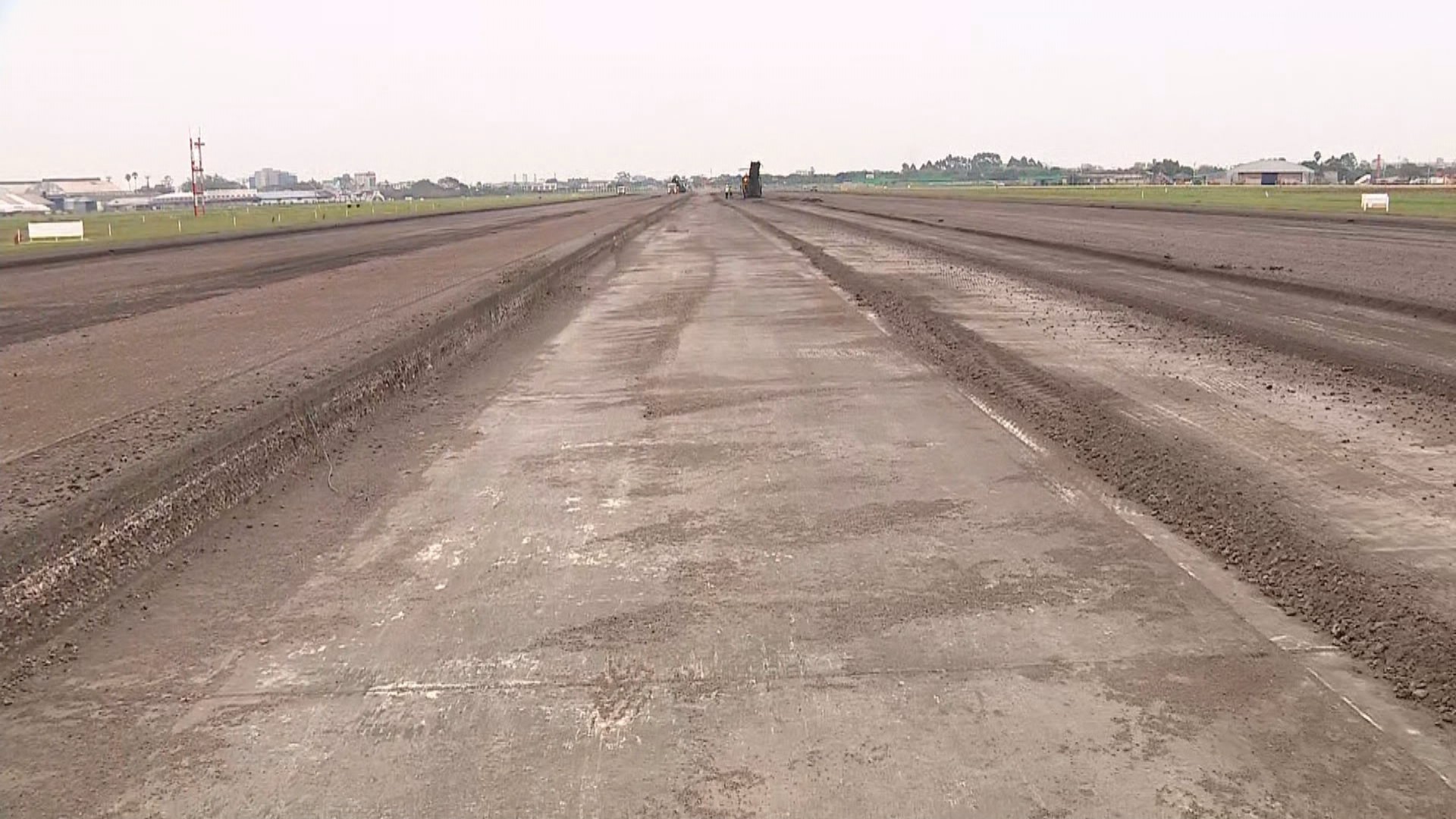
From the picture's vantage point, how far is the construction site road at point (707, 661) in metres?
3.33

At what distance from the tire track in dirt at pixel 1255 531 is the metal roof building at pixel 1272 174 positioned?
170745 millimetres

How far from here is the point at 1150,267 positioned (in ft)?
71.4

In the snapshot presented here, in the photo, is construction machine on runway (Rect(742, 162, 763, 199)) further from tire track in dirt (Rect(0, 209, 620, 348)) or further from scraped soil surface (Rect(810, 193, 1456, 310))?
tire track in dirt (Rect(0, 209, 620, 348))

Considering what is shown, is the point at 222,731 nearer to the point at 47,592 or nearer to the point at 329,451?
the point at 47,592

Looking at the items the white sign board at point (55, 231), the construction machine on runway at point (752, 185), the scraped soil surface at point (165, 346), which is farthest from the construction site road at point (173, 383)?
the construction machine on runway at point (752, 185)

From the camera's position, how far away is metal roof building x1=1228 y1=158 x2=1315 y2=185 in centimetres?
16562

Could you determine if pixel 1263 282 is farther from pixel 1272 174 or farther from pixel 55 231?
pixel 1272 174

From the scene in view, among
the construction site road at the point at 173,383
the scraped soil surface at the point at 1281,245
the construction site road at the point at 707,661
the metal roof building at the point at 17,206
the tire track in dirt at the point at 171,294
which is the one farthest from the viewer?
the metal roof building at the point at 17,206

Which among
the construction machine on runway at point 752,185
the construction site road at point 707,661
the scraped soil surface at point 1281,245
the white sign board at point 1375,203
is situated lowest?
the construction site road at point 707,661

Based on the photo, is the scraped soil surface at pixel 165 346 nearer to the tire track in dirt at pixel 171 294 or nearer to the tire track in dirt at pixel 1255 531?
the tire track in dirt at pixel 171 294

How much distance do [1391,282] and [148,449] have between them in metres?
18.2

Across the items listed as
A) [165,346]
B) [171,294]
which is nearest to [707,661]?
[165,346]

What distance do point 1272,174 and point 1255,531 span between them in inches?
7281

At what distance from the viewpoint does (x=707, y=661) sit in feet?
13.8
